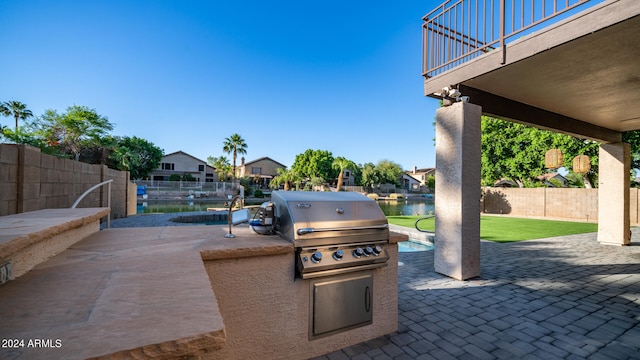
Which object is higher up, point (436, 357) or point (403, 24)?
point (403, 24)

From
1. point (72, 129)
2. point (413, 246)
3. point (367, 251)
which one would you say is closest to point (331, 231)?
point (367, 251)

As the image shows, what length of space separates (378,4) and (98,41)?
560 inches

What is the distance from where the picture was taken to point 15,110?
27.1m

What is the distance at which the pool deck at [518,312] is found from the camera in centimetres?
248

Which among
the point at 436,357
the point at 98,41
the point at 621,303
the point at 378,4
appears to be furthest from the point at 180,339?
the point at 98,41

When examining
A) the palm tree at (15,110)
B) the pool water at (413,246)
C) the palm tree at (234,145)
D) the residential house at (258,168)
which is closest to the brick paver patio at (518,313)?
the pool water at (413,246)

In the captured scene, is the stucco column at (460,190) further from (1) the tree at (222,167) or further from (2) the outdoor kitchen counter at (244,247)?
(1) the tree at (222,167)

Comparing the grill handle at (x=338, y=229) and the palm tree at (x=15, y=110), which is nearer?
the grill handle at (x=338, y=229)

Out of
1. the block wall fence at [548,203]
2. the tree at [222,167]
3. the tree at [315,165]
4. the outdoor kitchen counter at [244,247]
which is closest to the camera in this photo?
the outdoor kitchen counter at [244,247]

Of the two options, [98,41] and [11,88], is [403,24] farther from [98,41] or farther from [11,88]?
[11,88]

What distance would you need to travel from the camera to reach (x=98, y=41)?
13.2 meters

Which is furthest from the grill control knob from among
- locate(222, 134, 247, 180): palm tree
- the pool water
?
locate(222, 134, 247, 180): palm tree

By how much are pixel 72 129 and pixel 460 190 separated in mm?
30936

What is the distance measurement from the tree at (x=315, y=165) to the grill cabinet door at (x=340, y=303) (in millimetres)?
40637
